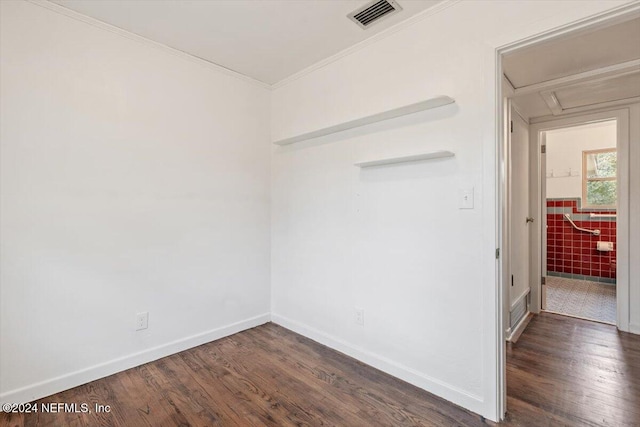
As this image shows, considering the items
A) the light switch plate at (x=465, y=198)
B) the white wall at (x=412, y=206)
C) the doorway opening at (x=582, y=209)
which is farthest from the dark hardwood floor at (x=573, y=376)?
the doorway opening at (x=582, y=209)

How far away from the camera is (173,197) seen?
8.25 feet

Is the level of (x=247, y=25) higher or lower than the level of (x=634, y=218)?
higher

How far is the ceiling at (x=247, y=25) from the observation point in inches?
77.1

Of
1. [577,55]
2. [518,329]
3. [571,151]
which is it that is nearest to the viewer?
[577,55]

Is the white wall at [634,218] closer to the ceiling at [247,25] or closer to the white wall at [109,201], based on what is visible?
the ceiling at [247,25]

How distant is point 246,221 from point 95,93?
1524mm

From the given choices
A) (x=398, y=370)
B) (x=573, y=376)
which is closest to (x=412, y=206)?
(x=398, y=370)

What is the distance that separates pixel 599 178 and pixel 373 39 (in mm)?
5071

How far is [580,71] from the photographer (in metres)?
2.51

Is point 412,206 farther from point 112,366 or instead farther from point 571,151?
point 571,151

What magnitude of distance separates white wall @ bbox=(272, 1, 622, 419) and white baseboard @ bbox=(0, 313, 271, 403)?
2.30 feet

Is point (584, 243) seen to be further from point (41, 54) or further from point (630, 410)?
point (41, 54)

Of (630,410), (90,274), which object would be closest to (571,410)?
(630,410)

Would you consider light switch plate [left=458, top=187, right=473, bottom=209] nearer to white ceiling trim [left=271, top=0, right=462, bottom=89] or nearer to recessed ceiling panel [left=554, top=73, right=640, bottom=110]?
white ceiling trim [left=271, top=0, right=462, bottom=89]
